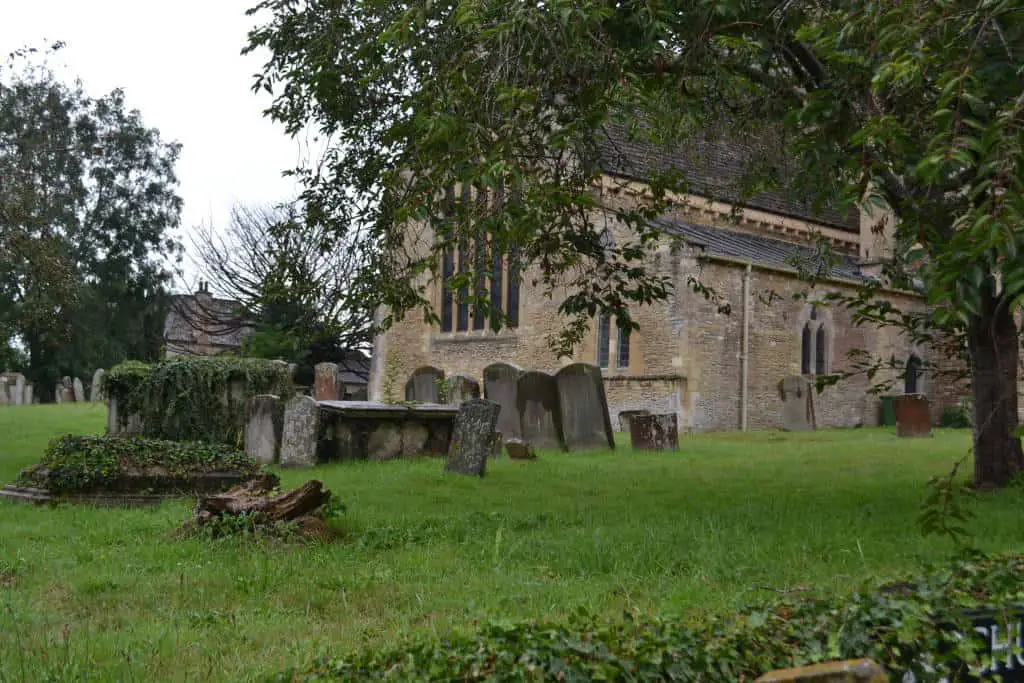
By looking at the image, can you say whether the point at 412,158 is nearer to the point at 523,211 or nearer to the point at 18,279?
the point at 523,211

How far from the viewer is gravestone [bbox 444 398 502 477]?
35.8ft

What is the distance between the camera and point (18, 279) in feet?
109

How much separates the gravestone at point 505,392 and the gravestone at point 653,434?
190cm

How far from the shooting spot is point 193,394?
13297mm

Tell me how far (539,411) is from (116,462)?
7.83 m

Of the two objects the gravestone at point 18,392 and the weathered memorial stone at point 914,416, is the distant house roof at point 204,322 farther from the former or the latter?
the weathered memorial stone at point 914,416

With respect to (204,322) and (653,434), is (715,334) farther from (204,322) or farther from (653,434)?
(204,322)

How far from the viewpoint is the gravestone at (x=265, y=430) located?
12914mm

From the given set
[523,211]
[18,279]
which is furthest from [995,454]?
[18,279]

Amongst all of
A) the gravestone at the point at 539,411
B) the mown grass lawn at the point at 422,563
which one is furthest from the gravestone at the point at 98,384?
the gravestone at the point at 539,411

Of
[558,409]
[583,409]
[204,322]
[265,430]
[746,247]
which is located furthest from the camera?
[204,322]

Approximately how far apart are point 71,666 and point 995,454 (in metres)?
8.36

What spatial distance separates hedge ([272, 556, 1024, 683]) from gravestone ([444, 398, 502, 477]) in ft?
24.1

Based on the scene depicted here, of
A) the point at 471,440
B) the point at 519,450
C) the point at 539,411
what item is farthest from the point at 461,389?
the point at 471,440
